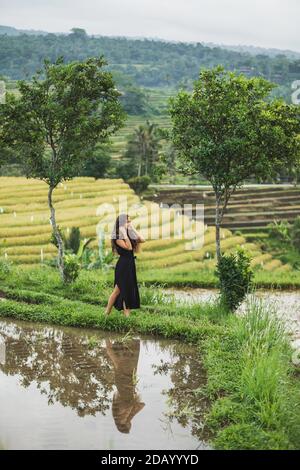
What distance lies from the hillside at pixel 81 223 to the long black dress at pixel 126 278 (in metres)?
12.2

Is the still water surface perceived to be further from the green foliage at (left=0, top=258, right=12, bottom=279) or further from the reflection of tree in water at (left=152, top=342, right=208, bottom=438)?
the green foliage at (left=0, top=258, right=12, bottom=279)

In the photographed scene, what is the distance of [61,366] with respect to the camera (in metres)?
9.79

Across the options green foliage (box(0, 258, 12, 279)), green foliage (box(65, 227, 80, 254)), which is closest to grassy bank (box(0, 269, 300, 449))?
green foliage (box(0, 258, 12, 279))

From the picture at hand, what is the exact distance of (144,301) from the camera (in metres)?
14.2

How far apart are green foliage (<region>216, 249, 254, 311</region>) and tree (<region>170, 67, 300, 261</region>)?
1.55 m

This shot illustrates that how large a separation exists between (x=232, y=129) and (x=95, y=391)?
730 cm

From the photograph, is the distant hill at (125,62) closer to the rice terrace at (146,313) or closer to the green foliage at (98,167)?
the green foliage at (98,167)

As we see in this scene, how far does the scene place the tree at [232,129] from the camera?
46.8 ft

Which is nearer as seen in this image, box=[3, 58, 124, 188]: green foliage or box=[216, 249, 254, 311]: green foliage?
box=[216, 249, 254, 311]: green foliage

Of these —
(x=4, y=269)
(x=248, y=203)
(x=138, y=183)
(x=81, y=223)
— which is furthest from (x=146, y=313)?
(x=248, y=203)

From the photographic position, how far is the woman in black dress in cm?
1161

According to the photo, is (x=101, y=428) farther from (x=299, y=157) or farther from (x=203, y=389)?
→ (x=299, y=157)

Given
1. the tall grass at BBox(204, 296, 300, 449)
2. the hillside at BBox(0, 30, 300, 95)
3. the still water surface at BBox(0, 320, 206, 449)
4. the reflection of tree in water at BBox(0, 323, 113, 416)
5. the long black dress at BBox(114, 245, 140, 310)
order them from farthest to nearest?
the hillside at BBox(0, 30, 300, 95)
the long black dress at BBox(114, 245, 140, 310)
the reflection of tree in water at BBox(0, 323, 113, 416)
the still water surface at BBox(0, 320, 206, 449)
the tall grass at BBox(204, 296, 300, 449)

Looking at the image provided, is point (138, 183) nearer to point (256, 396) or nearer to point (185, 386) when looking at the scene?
point (185, 386)
